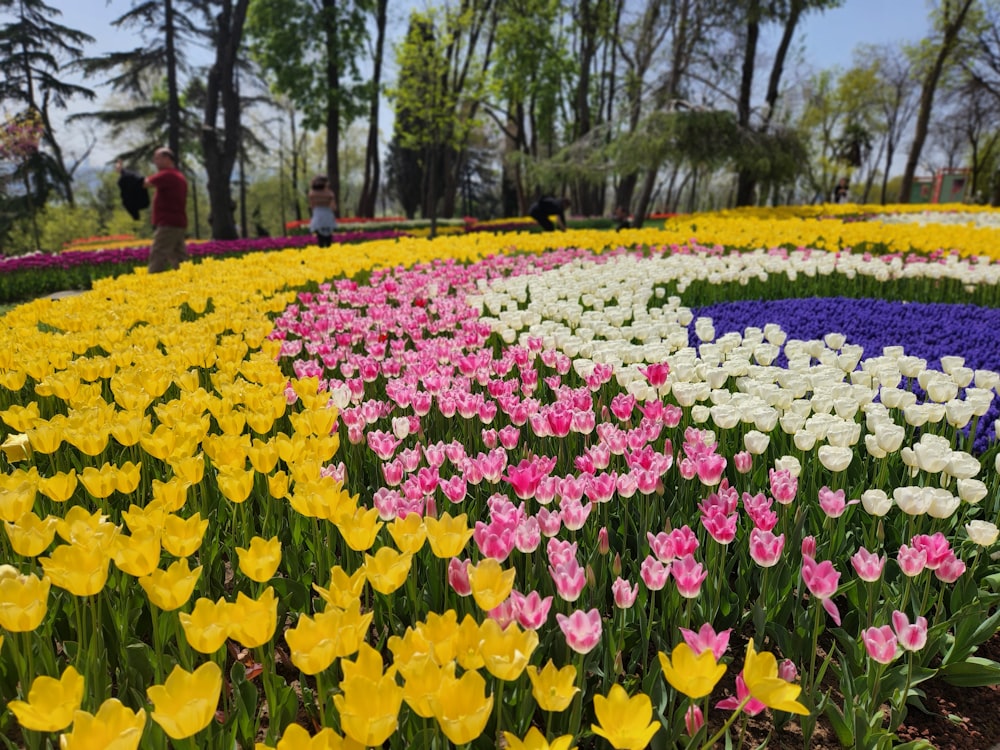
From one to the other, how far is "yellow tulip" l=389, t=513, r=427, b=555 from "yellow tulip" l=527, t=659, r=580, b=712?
423 mm

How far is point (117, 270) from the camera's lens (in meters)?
11.5

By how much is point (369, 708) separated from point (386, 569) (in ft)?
1.14

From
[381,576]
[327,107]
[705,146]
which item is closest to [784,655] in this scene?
[381,576]

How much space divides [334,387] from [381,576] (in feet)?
4.61

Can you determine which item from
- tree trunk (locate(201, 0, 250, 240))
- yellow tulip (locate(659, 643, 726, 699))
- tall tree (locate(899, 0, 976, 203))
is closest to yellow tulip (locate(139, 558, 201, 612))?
yellow tulip (locate(659, 643, 726, 699))

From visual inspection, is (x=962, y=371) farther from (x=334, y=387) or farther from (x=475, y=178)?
(x=475, y=178)

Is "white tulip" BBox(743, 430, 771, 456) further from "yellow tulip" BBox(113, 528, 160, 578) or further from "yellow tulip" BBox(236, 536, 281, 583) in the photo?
"yellow tulip" BBox(113, 528, 160, 578)

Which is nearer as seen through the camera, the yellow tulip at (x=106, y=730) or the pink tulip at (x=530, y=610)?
the yellow tulip at (x=106, y=730)

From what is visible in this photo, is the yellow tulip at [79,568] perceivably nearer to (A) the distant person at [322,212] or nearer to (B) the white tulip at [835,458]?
(B) the white tulip at [835,458]

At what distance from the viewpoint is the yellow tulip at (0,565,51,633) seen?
1186mm

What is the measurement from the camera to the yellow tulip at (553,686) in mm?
1104

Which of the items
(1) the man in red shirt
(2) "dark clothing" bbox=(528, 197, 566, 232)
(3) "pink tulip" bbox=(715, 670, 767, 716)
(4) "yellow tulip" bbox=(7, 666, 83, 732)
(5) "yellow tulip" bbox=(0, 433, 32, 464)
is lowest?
(3) "pink tulip" bbox=(715, 670, 767, 716)

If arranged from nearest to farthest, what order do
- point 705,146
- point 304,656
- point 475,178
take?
point 304,656
point 705,146
point 475,178

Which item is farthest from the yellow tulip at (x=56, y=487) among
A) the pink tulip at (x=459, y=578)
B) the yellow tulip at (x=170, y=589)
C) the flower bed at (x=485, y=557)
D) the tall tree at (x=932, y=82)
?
the tall tree at (x=932, y=82)
